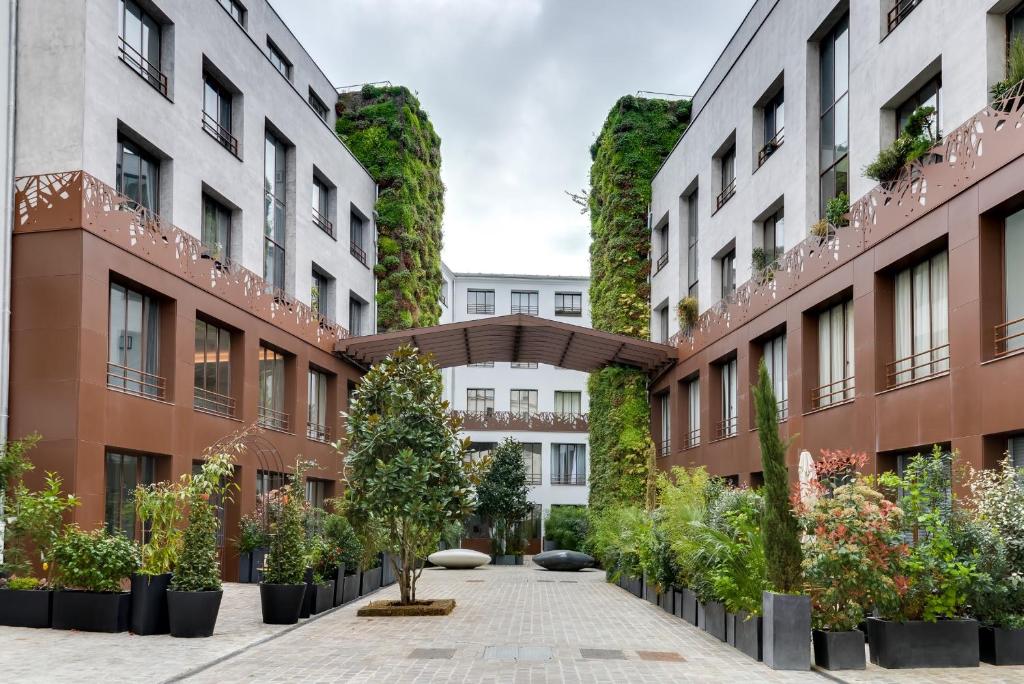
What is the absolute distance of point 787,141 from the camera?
76.1ft

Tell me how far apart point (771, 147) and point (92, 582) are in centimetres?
1770

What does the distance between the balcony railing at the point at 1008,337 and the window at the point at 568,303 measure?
47199 mm

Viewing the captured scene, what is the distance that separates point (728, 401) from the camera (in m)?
27.6

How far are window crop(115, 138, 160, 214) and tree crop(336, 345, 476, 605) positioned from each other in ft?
19.3

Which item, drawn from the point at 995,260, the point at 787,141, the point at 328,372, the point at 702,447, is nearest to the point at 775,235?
the point at 787,141

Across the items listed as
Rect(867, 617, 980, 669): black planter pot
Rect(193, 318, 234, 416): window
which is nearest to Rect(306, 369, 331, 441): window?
Rect(193, 318, 234, 416): window

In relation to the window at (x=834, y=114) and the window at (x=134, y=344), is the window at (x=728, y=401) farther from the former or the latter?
the window at (x=134, y=344)

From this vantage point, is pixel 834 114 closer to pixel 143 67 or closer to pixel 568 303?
pixel 143 67

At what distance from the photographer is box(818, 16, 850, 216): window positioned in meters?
20.7

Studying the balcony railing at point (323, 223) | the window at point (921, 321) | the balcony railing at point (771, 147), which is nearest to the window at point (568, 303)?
the balcony railing at point (323, 223)

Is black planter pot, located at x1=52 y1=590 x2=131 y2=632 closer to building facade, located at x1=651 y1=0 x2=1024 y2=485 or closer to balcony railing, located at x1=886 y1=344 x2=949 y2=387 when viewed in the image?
building facade, located at x1=651 y1=0 x2=1024 y2=485

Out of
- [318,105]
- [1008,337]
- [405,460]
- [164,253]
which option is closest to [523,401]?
[318,105]

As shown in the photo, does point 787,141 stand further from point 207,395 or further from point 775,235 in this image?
point 207,395

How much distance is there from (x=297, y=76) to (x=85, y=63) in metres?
14.9
